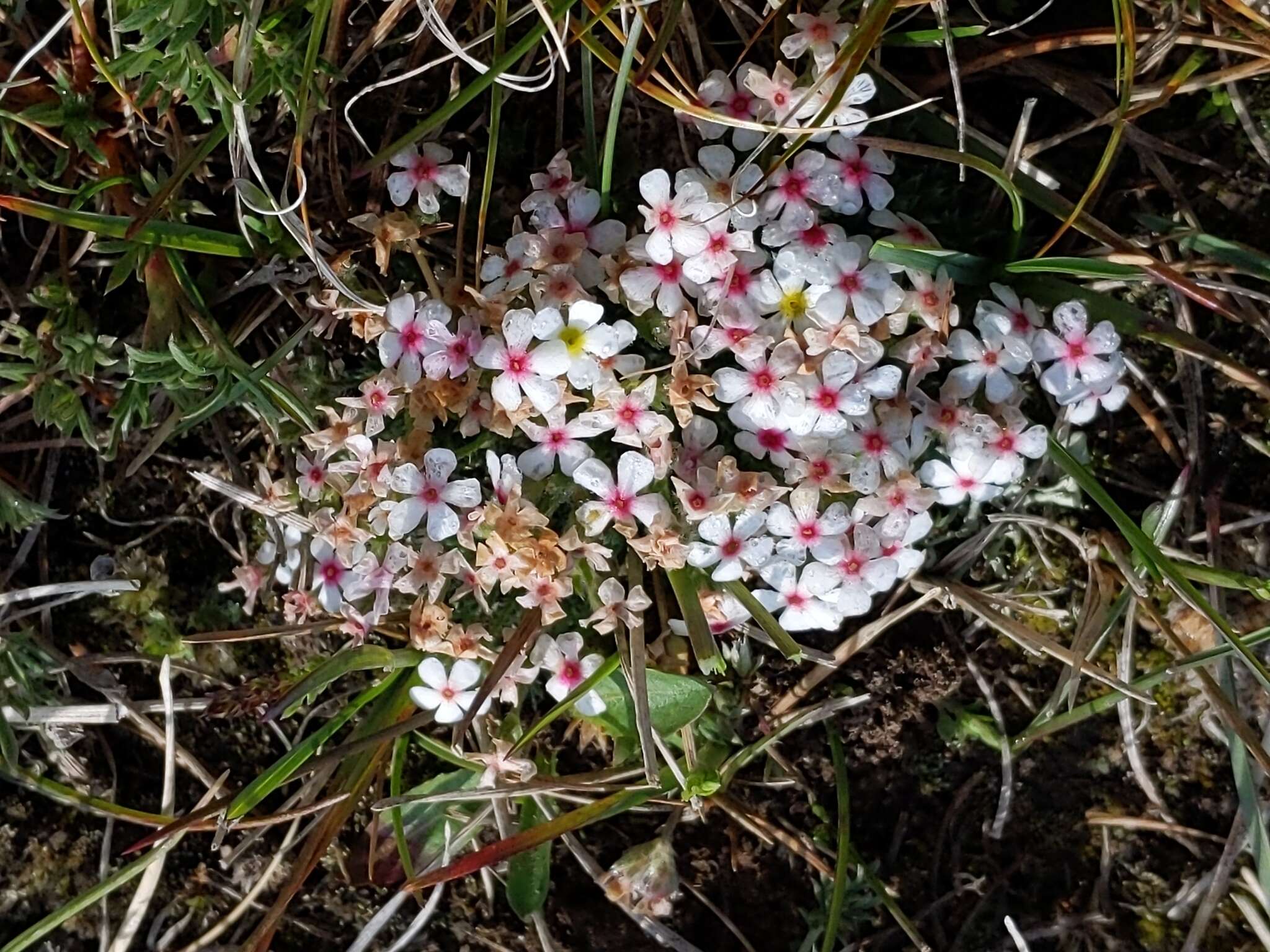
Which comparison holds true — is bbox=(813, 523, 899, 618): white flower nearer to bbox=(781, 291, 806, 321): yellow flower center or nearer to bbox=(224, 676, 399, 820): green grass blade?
bbox=(781, 291, 806, 321): yellow flower center

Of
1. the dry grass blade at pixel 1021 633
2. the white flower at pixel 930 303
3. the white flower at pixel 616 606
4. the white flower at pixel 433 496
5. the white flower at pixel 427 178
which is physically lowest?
the dry grass blade at pixel 1021 633

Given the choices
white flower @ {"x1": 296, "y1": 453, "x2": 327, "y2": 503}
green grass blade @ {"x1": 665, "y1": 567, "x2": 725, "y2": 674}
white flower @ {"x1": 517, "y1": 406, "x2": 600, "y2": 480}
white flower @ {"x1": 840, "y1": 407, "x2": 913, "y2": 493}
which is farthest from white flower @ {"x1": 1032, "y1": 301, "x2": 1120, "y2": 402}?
white flower @ {"x1": 296, "y1": 453, "x2": 327, "y2": 503}

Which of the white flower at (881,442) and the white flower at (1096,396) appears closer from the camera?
the white flower at (881,442)

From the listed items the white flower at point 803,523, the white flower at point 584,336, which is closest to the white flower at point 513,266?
the white flower at point 584,336

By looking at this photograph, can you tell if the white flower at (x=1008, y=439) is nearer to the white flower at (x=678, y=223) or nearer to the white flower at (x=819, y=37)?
the white flower at (x=678, y=223)

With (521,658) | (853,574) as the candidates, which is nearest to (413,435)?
(521,658)

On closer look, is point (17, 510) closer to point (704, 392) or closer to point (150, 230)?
point (150, 230)

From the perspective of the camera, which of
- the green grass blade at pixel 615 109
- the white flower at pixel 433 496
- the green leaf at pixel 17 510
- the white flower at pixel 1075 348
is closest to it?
the green grass blade at pixel 615 109
